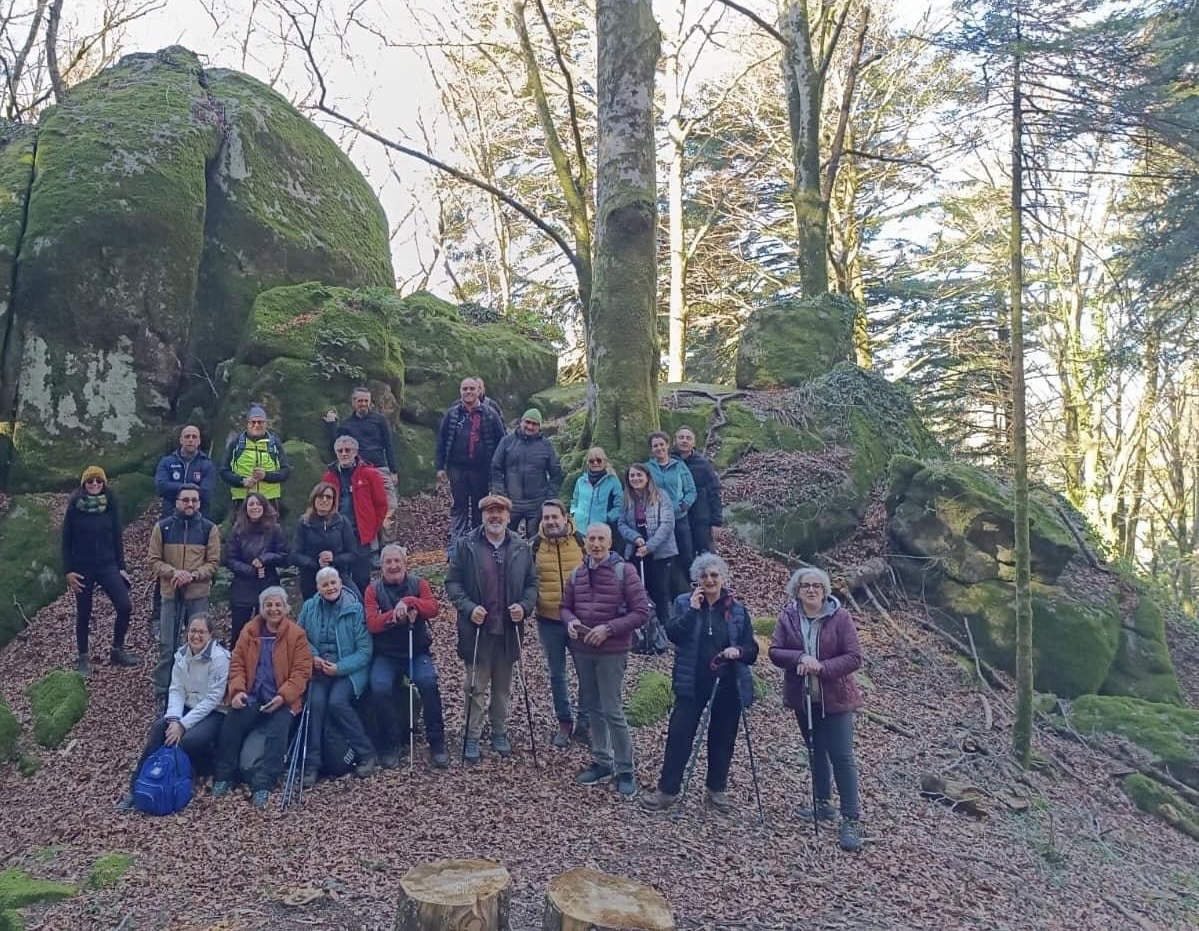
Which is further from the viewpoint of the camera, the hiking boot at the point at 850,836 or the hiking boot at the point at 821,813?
the hiking boot at the point at 821,813

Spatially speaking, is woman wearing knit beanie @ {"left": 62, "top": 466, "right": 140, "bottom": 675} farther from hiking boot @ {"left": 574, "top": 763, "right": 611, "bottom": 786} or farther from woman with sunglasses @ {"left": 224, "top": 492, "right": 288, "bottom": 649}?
hiking boot @ {"left": 574, "top": 763, "right": 611, "bottom": 786}

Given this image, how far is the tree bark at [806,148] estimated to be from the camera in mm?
15344

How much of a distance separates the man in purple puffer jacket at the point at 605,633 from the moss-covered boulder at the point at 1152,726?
6047 mm

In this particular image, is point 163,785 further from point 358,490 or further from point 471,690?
point 358,490

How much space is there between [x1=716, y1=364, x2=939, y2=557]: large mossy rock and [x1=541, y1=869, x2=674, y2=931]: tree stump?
278 inches

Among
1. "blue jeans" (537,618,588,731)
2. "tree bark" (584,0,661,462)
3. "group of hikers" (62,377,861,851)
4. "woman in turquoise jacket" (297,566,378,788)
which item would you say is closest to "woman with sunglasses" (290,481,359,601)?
"group of hikers" (62,377,861,851)

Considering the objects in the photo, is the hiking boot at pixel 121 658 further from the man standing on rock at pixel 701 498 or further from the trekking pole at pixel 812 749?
the trekking pole at pixel 812 749

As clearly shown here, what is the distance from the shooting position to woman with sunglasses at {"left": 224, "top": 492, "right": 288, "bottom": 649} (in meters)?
7.44

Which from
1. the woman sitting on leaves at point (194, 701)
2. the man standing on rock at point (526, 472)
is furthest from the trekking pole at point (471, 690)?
the man standing on rock at point (526, 472)

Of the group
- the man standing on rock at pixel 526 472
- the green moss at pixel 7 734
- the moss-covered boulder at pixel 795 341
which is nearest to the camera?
the green moss at pixel 7 734

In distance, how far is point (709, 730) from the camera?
6.18 meters

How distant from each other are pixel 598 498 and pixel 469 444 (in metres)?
1.87

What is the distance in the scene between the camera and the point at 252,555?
746cm

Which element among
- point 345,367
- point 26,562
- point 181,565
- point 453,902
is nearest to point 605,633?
point 453,902
